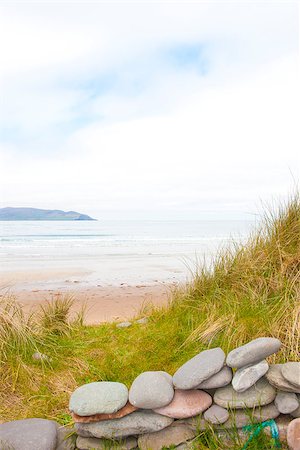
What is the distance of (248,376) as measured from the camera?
2.89 m

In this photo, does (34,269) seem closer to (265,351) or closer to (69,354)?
(69,354)

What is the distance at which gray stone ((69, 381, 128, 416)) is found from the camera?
2.89 m

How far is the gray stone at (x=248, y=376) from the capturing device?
2.88 meters

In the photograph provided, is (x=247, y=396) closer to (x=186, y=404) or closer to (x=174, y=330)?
(x=186, y=404)

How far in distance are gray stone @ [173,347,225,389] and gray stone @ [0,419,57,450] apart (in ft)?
2.90

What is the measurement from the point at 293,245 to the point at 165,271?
28.2 feet

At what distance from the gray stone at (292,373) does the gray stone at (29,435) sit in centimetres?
156

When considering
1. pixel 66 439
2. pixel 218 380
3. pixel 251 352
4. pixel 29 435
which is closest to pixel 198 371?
pixel 218 380

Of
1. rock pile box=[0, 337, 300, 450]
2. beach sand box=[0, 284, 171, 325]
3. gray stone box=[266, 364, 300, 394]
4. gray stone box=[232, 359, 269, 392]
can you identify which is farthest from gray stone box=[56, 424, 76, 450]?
beach sand box=[0, 284, 171, 325]

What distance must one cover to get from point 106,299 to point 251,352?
5967 millimetres

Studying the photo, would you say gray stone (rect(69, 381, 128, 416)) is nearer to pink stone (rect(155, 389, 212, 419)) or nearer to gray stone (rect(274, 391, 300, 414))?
pink stone (rect(155, 389, 212, 419))

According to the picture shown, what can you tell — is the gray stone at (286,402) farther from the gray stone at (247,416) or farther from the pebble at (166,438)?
the pebble at (166,438)

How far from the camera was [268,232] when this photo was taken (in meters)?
5.14

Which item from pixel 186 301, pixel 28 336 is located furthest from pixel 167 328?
pixel 28 336
